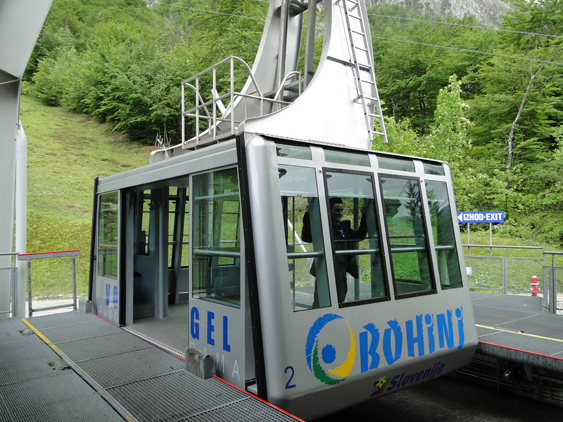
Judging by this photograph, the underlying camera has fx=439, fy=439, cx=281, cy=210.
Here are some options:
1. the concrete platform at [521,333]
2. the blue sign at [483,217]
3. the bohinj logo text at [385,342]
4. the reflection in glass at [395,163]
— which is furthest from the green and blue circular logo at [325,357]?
the blue sign at [483,217]

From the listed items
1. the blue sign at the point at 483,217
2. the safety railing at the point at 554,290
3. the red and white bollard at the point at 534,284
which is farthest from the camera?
the blue sign at the point at 483,217

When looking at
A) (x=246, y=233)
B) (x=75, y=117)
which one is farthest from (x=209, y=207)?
(x=75, y=117)

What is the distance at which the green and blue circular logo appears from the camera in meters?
3.79

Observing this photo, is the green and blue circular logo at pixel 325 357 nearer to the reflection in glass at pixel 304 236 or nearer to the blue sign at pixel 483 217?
the reflection in glass at pixel 304 236

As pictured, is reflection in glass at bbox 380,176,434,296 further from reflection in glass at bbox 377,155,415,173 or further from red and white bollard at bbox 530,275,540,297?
red and white bollard at bbox 530,275,540,297

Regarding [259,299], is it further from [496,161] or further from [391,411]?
[496,161]

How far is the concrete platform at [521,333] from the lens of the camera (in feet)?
17.2

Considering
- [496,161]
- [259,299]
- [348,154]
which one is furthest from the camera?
[496,161]

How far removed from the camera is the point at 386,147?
19.2 m

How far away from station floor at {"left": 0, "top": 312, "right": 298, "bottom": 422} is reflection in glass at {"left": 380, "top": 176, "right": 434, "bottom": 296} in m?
2.19

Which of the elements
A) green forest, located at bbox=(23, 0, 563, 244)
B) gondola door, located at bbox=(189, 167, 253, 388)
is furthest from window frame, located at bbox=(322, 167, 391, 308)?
green forest, located at bbox=(23, 0, 563, 244)

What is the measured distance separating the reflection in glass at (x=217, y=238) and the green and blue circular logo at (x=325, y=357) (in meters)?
0.76

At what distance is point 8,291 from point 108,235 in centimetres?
243

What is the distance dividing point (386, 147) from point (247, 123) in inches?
608
